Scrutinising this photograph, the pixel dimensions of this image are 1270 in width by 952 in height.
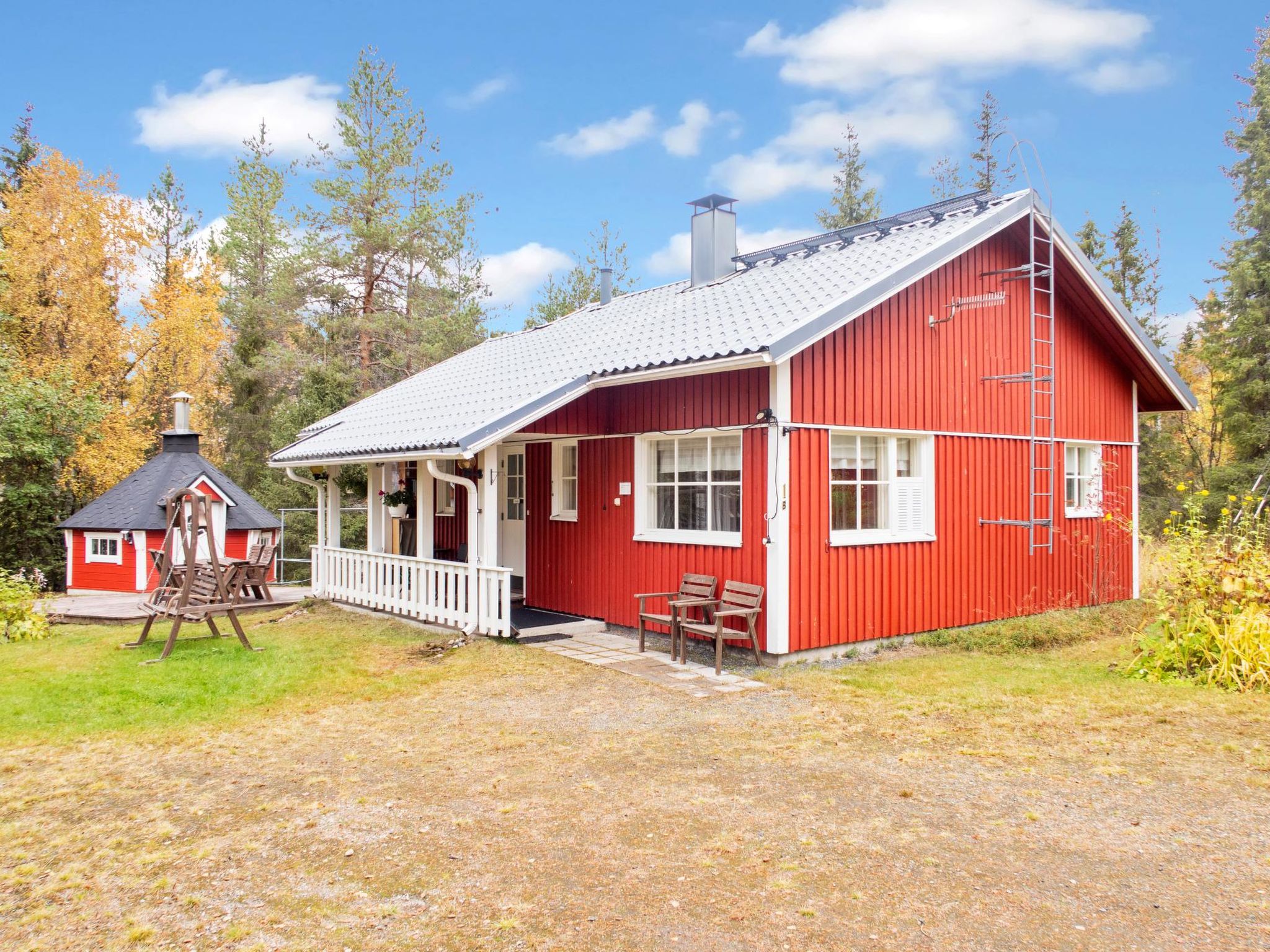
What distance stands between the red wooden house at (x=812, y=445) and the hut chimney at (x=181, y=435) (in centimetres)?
803

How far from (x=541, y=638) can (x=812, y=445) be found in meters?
3.78

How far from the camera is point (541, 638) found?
9992mm

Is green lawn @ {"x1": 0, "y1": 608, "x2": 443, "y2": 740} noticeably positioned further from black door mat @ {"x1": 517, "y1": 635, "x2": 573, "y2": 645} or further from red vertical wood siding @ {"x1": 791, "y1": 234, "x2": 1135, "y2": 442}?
red vertical wood siding @ {"x1": 791, "y1": 234, "x2": 1135, "y2": 442}

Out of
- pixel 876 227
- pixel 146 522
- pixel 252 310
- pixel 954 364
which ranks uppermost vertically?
pixel 252 310

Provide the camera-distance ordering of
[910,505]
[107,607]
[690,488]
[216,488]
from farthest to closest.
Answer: [216,488] → [107,607] → [910,505] → [690,488]

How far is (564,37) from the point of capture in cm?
1917

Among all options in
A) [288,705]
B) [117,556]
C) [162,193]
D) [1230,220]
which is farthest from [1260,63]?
[162,193]

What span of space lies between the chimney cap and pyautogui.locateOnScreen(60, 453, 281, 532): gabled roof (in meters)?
12.0

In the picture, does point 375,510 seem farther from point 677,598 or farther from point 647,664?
point 647,664

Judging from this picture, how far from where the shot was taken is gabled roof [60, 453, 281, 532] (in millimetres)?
17719

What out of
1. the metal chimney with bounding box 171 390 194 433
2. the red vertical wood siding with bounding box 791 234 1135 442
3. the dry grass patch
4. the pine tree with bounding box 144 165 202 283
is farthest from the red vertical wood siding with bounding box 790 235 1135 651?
the pine tree with bounding box 144 165 202 283

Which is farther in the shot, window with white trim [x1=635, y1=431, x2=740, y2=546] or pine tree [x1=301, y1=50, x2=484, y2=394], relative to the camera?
pine tree [x1=301, y1=50, x2=484, y2=394]

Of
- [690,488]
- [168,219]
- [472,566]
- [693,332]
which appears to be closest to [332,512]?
[472,566]

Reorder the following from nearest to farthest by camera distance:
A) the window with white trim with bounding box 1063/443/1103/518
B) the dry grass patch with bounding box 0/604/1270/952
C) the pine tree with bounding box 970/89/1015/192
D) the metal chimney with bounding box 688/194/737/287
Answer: the dry grass patch with bounding box 0/604/1270/952 < the window with white trim with bounding box 1063/443/1103/518 < the metal chimney with bounding box 688/194/737/287 < the pine tree with bounding box 970/89/1015/192
